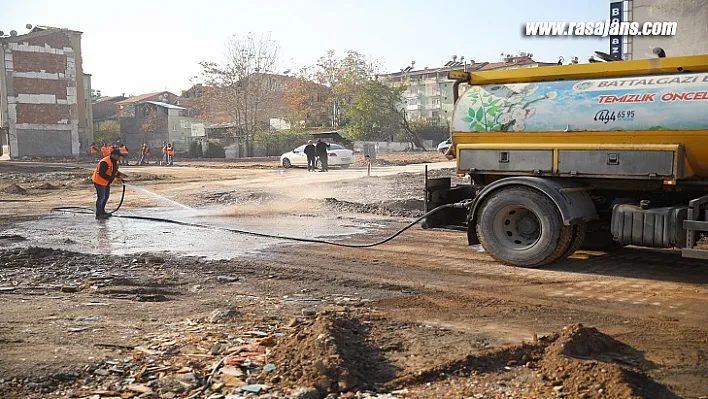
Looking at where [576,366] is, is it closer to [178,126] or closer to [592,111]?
[592,111]

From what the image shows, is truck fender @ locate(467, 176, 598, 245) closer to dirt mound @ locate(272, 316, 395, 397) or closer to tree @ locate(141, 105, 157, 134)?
dirt mound @ locate(272, 316, 395, 397)

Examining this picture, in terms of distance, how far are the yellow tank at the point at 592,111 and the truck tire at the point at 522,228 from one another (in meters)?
0.51

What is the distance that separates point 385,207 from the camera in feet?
54.4

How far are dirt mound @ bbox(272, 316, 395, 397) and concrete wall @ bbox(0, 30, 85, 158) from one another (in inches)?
2094

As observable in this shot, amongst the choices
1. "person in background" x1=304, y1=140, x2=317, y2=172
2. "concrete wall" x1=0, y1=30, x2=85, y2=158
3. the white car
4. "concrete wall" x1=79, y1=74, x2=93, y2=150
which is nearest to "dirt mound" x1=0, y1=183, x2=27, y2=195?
"person in background" x1=304, y1=140, x2=317, y2=172

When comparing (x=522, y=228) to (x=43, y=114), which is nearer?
(x=522, y=228)

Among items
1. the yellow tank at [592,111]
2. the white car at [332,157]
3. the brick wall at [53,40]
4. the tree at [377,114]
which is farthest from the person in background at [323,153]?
the brick wall at [53,40]

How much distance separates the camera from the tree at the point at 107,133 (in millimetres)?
61906

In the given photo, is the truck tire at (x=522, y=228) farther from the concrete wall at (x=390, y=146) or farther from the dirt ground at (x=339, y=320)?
the concrete wall at (x=390, y=146)

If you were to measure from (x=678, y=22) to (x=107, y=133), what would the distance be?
53122mm

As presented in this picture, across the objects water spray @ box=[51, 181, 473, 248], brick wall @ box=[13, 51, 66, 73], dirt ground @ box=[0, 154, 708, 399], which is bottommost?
dirt ground @ box=[0, 154, 708, 399]

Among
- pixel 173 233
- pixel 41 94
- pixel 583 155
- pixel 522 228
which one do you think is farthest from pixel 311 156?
pixel 41 94

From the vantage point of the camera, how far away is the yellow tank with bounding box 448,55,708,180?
7.78 m

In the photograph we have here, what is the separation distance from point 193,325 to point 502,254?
481 centimetres
